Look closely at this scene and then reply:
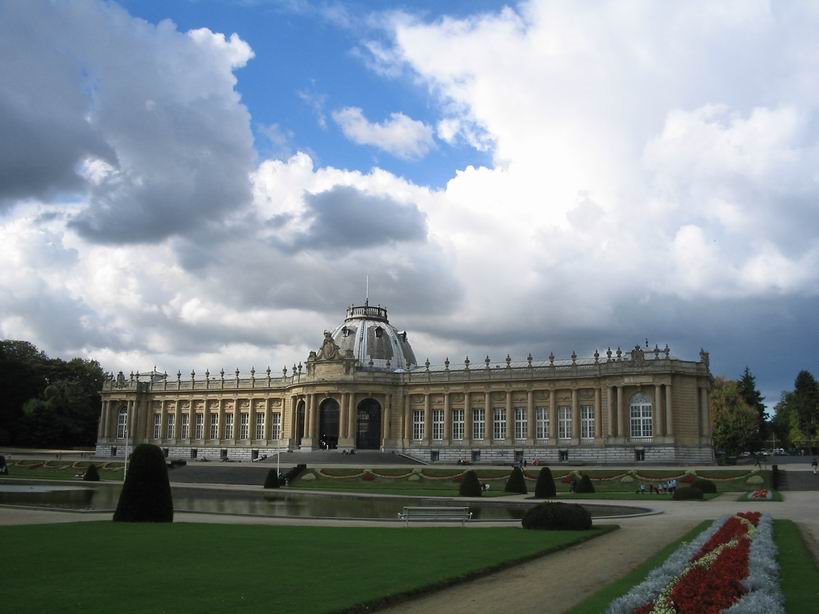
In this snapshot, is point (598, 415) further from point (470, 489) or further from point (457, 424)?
point (470, 489)

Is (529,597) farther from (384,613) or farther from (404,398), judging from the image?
(404,398)

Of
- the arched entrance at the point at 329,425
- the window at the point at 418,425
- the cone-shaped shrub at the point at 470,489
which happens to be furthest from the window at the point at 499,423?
the cone-shaped shrub at the point at 470,489

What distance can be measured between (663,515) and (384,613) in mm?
22820

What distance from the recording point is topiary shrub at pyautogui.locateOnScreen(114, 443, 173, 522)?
26.0 meters

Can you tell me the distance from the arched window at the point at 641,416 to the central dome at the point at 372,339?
1328 inches

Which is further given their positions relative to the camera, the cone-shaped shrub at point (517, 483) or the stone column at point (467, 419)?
the stone column at point (467, 419)

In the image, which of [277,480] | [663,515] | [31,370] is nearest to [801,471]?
[663,515]

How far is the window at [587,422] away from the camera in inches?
3216

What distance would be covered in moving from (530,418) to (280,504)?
164 ft

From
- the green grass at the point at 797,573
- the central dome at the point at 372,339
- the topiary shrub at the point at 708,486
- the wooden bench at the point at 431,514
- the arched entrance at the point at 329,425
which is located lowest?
the topiary shrub at the point at 708,486

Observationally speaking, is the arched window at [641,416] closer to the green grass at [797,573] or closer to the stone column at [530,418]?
the stone column at [530,418]

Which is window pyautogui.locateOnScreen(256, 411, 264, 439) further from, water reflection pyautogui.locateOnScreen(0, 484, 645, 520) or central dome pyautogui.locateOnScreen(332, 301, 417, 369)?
water reflection pyautogui.locateOnScreen(0, 484, 645, 520)

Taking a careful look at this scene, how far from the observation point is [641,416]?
78.5 metres

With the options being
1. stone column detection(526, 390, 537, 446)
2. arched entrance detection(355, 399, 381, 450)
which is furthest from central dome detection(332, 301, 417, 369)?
Result: stone column detection(526, 390, 537, 446)
